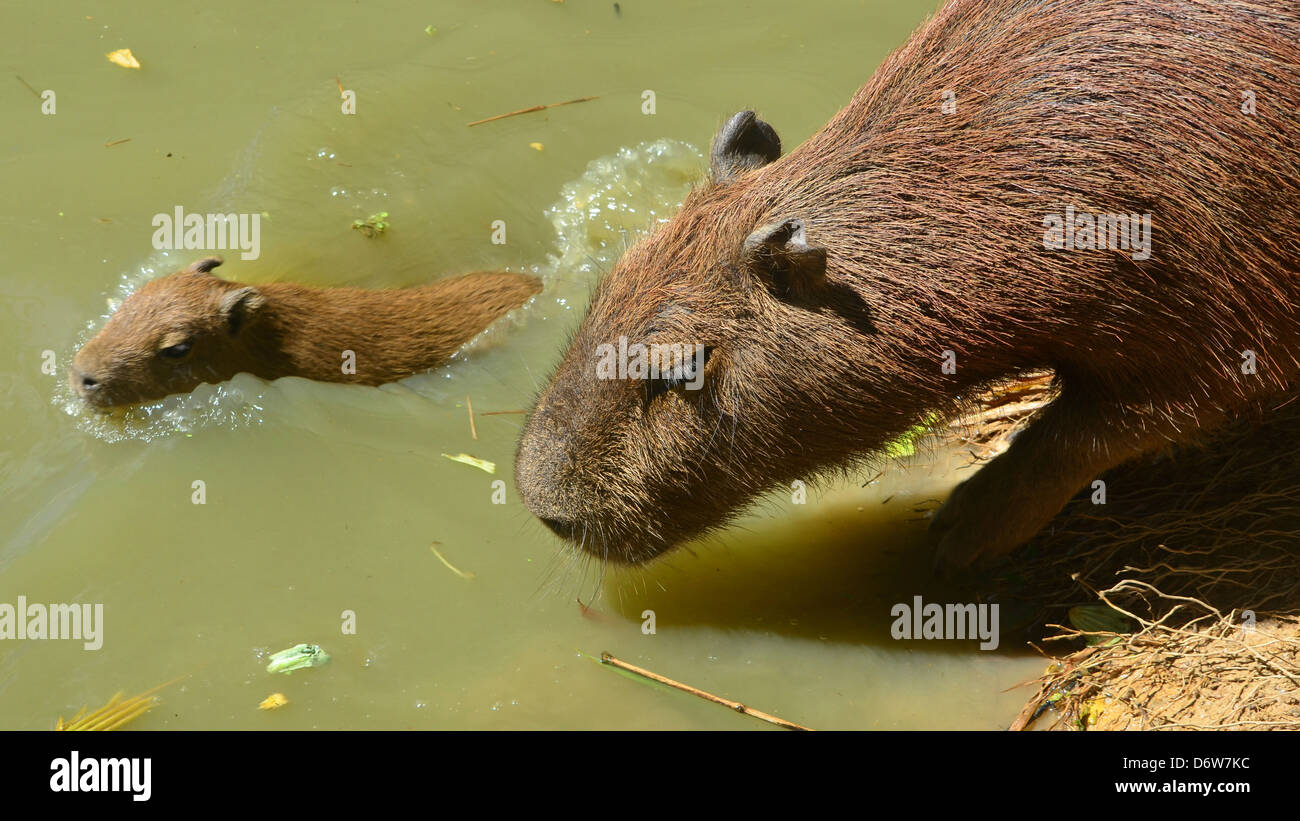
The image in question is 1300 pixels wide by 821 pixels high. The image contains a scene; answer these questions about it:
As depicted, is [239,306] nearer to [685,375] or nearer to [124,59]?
[124,59]

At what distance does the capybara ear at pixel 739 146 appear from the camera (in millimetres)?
3844

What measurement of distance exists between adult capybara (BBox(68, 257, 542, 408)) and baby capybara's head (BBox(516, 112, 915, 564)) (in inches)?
78.8

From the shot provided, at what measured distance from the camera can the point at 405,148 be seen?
21.3 ft

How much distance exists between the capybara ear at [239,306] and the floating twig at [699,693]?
2684 millimetres

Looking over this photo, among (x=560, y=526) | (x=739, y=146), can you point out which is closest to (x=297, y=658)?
(x=560, y=526)

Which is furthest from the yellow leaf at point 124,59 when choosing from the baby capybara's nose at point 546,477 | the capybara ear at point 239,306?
the baby capybara's nose at point 546,477

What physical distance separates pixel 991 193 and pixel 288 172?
14.6 ft

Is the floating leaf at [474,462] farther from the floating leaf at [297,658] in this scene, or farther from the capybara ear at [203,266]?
the capybara ear at [203,266]

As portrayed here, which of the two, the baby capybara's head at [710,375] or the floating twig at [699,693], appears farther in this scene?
the floating twig at [699,693]

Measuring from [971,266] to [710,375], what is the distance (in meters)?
0.90

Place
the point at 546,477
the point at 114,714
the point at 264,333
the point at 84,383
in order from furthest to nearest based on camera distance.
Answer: the point at 264,333 < the point at 84,383 < the point at 114,714 < the point at 546,477

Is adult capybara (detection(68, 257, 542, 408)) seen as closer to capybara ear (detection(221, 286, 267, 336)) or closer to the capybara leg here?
capybara ear (detection(221, 286, 267, 336))

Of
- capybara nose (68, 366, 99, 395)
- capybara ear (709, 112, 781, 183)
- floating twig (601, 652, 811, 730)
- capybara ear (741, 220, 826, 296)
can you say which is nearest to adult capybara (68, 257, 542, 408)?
capybara nose (68, 366, 99, 395)

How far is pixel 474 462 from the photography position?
5051 mm
